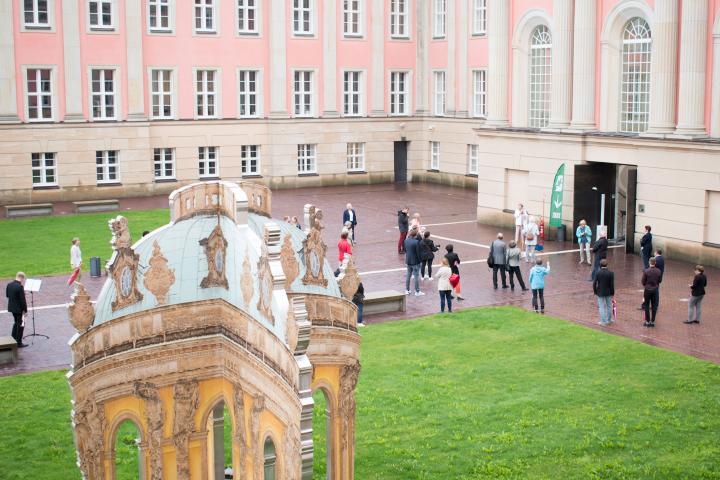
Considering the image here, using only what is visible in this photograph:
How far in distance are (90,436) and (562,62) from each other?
33.0 meters

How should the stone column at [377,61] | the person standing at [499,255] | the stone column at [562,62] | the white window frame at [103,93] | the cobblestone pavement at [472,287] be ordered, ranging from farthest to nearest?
the stone column at [377,61]
the white window frame at [103,93]
the stone column at [562,62]
the person standing at [499,255]
the cobblestone pavement at [472,287]

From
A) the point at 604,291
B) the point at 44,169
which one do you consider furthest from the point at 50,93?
the point at 604,291

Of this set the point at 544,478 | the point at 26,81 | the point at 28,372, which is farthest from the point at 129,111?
the point at 544,478

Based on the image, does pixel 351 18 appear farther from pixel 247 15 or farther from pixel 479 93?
pixel 479 93

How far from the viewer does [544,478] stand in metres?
16.0

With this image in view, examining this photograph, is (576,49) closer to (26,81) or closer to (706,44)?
(706,44)

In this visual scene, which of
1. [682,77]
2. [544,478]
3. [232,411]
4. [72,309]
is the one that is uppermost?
[682,77]

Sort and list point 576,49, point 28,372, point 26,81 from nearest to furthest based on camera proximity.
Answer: point 28,372 → point 576,49 → point 26,81

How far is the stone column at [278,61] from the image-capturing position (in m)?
55.3

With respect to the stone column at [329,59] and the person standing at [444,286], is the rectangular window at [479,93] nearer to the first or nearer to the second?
the stone column at [329,59]

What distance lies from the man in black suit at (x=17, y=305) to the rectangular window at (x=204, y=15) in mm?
31110

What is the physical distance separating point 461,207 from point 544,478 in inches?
1330

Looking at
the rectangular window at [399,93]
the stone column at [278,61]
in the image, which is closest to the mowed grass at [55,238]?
A: the stone column at [278,61]

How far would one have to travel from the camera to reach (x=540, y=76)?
137ft
